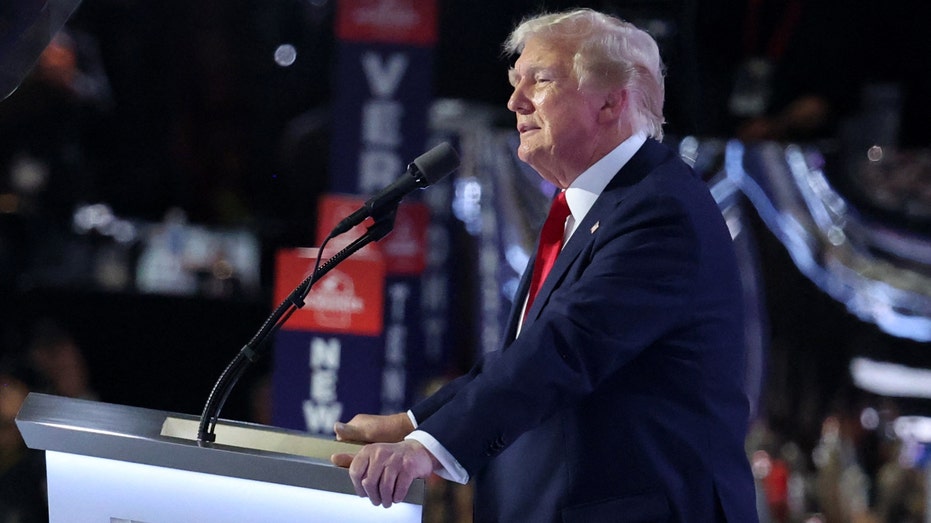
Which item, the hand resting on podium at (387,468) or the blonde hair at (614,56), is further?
the blonde hair at (614,56)

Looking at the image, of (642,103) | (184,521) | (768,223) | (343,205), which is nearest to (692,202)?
(642,103)

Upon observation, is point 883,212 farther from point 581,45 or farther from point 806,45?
point 581,45

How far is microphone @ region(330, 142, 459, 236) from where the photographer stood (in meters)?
1.51

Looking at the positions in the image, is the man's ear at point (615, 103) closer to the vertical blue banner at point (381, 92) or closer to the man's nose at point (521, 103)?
the man's nose at point (521, 103)

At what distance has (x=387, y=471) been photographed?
1288mm

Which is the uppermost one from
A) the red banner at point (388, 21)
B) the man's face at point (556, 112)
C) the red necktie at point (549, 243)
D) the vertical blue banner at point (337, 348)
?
the red banner at point (388, 21)

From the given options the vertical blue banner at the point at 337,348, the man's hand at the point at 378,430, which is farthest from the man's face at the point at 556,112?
the vertical blue banner at the point at 337,348

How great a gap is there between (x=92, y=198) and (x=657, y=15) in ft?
9.56

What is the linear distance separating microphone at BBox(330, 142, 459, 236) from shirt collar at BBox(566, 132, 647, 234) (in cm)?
22

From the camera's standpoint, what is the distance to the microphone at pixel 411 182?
4.95 ft

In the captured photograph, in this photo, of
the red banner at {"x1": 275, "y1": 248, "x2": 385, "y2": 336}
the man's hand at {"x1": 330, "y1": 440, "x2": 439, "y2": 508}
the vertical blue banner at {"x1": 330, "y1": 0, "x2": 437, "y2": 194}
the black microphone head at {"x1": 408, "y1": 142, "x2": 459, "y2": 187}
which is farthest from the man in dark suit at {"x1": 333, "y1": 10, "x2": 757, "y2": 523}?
the vertical blue banner at {"x1": 330, "y1": 0, "x2": 437, "y2": 194}

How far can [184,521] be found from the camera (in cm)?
140

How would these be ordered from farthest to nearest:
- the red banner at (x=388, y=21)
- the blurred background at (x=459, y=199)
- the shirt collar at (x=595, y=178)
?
the blurred background at (x=459, y=199) < the red banner at (x=388, y=21) < the shirt collar at (x=595, y=178)

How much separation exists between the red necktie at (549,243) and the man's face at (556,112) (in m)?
0.04
